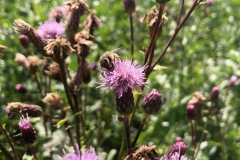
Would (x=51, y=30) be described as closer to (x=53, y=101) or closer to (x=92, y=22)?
(x=92, y=22)

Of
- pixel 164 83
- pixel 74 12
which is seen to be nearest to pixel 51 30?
pixel 74 12

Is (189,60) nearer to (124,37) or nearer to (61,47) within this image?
(124,37)

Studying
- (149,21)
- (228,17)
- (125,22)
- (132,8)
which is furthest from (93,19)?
(228,17)

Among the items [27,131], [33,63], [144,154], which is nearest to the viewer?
[144,154]

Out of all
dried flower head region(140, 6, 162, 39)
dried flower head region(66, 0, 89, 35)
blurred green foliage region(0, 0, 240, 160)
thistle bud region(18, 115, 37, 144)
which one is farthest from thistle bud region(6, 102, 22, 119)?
dried flower head region(140, 6, 162, 39)

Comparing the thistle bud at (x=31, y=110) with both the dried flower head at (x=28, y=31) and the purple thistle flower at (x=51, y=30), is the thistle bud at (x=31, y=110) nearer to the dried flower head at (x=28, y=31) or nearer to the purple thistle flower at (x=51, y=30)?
the dried flower head at (x=28, y=31)

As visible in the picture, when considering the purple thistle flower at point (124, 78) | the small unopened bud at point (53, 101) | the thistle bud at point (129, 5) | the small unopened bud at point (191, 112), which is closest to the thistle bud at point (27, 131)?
the small unopened bud at point (53, 101)

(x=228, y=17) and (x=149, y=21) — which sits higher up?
(x=228, y=17)
